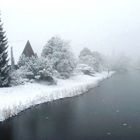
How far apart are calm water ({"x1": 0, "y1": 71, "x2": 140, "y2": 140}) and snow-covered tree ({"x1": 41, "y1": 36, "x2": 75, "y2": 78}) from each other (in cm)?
2294

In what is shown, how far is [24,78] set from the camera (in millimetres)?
49406

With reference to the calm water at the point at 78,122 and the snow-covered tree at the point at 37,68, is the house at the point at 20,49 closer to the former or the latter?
the snow-covered tree at the point at 37,68

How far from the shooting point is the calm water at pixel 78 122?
24.2 m

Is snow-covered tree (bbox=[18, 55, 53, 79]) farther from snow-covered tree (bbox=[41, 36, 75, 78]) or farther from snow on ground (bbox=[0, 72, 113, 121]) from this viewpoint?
snow-covered tree (bbox=[41, 36, 75, 78])

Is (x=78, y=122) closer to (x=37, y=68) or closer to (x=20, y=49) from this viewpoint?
(x=37, y=68)

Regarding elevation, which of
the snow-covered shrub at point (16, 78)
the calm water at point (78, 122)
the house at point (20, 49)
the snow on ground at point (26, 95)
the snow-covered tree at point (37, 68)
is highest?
the house at point (20, 49)

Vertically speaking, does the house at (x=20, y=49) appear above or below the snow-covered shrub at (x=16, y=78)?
above

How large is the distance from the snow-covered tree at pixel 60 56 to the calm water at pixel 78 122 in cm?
2294

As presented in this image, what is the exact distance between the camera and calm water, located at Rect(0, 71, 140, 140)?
952 inches

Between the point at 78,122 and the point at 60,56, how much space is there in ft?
115

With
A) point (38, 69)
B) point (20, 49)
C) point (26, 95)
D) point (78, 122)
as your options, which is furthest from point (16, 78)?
point (78, 122)

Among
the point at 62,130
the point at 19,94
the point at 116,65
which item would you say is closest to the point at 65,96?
the point at 19,94

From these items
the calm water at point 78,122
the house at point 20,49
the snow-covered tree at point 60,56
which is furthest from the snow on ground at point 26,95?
the house at point 20,49

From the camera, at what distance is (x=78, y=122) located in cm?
2852
